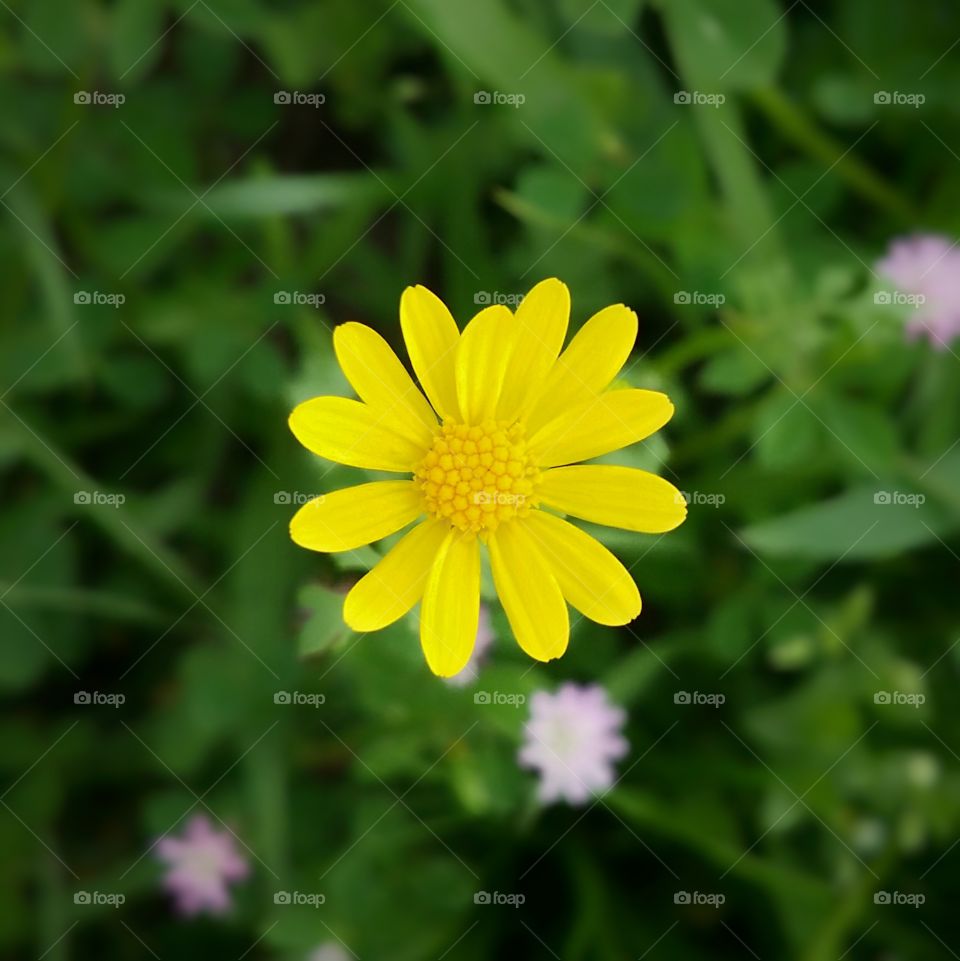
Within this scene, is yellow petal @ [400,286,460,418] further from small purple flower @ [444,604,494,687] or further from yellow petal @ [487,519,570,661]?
small purple flower @ [444,604,494,687]

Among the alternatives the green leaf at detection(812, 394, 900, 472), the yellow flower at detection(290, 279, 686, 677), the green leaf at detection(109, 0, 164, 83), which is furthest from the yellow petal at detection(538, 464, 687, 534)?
the green leaf at detection(109, 0, 164, 83)

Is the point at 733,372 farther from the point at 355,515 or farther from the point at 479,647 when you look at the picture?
the point at 355,515

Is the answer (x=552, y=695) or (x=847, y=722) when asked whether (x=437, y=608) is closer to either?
(x=552, y=695)

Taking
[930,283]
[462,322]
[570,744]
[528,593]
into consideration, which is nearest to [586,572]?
[528,593]

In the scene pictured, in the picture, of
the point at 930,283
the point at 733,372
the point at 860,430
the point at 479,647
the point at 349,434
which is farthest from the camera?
the point at 930,283

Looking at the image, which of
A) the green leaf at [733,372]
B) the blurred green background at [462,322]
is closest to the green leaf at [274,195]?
the blurred green background at [462,322]

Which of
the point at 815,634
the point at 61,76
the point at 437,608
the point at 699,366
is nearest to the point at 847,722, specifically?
the point at 815,634

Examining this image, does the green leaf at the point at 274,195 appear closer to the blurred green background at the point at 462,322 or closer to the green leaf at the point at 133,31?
the blurred green background at the point at 462,322
